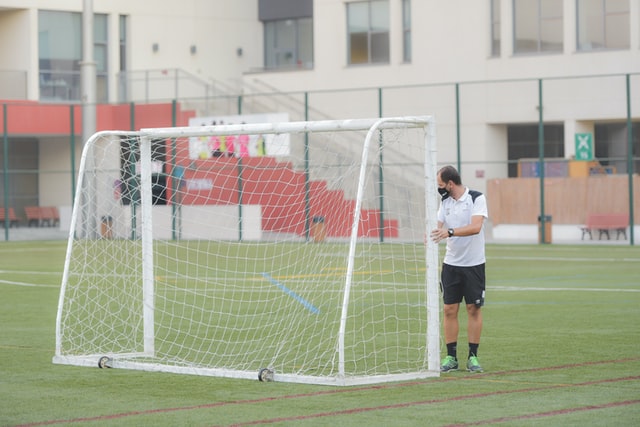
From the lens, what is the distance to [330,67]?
1929 inches

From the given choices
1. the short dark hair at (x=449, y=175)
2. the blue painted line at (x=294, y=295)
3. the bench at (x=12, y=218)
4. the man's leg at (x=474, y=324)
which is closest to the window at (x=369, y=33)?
the bench at (x=12, y=218)

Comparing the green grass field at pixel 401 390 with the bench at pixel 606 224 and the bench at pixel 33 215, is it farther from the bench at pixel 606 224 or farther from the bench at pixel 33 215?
the bench at pixel 33 215

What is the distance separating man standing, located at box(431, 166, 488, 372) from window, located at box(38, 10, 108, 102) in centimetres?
3846

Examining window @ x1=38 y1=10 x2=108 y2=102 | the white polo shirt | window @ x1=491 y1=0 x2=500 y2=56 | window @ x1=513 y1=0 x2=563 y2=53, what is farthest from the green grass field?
window @ x1=38 y1=10 x2=108 y2=102

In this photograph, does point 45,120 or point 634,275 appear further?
point 45,120

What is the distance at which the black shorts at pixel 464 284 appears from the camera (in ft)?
37.6

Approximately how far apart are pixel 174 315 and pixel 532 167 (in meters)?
25.9

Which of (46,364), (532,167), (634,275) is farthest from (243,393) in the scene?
(532,167)

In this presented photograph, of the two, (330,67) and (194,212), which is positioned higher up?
(330,67)

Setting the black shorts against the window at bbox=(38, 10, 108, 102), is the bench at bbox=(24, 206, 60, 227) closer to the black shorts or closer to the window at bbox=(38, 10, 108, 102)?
the window at bbox=(38, 10, 108, 102)

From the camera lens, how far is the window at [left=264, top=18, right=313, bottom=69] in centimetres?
5259

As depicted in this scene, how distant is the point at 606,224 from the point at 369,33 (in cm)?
1514

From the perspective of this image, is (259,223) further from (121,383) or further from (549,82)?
(121,383)

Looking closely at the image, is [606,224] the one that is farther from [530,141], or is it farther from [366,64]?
[366,64]
